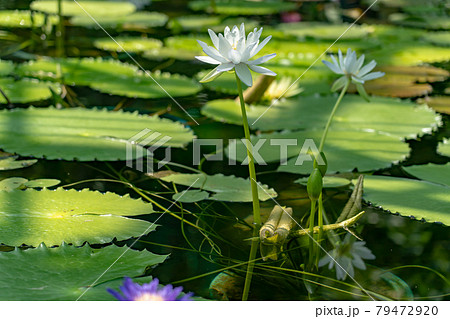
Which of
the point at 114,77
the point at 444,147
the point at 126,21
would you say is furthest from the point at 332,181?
the point at 126,21

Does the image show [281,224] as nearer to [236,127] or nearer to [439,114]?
[236,127]

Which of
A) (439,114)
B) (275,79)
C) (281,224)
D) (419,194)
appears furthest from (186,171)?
(439,114)

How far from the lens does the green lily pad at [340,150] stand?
2066 mm

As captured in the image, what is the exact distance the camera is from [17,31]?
395 centimetres

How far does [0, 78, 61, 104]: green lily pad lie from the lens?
261 cm

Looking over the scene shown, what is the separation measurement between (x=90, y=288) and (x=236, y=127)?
4.51 ft

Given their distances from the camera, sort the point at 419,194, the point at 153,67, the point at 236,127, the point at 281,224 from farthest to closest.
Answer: the point at 153,67 → the point at 236,127 → the point at 419,194 → the point at 281,224

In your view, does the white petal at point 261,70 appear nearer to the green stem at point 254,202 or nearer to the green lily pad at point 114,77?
the green stem at point 254,202

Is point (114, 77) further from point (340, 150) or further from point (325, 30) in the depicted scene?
point (325, 30)

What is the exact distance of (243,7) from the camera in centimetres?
493

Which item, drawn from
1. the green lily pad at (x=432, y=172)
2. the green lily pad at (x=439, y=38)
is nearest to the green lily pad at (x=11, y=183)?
the green lily pad at (x=432, y=172)

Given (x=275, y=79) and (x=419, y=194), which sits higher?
(x=275, y=79)

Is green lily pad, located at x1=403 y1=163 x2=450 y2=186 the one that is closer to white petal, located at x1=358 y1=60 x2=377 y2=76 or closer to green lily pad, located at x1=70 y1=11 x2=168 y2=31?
white petal, located at x1=358 y1=60 x2=377 y2=76
